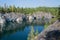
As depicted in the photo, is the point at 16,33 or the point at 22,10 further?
the point at 22,10

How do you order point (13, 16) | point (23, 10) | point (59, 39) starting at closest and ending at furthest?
point (59, 39)
point (13, 16)
point (23, 10)

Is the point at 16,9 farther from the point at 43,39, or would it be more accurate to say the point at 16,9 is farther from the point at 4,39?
the point at 43,39

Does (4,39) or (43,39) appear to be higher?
(43,39)

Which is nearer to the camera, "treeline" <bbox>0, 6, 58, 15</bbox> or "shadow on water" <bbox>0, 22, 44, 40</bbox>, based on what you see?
"shadow on water" <bbox>0, 22, 44, 40</bbox>

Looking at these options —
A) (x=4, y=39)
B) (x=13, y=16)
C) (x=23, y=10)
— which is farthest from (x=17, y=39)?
(x=23, y=10)

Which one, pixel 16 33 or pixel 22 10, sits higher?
pixel 22 10

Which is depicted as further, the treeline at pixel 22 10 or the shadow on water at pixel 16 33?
the treeline at pixel 22 10

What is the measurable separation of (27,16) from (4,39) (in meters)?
33.9

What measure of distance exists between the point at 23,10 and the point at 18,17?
9.90 m

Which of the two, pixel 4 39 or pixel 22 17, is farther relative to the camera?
pixel 22 17

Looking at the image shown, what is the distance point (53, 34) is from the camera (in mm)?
7523

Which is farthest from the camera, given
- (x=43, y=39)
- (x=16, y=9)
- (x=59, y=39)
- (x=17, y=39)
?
(x=16, y=9)

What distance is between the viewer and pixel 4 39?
18.2 metres

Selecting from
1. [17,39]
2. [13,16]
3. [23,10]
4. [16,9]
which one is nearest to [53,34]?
[17,39]
